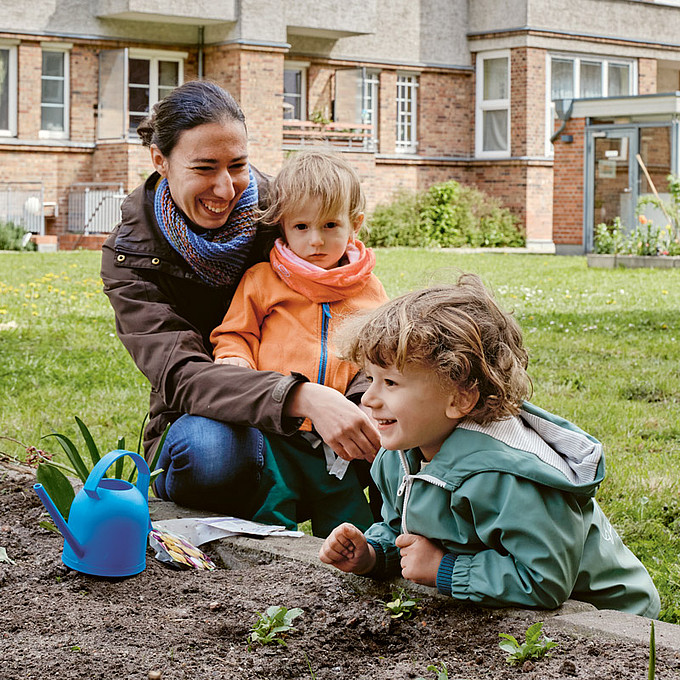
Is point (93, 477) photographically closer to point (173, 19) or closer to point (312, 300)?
point (312, 300)

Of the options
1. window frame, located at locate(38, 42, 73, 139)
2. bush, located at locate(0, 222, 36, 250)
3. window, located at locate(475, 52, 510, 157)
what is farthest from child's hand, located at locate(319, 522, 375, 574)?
window, located at locate(475, 52, 510, 157)

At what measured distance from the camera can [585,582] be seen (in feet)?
7.64

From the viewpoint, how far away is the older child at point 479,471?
2.16 m

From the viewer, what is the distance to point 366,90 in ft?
79.6

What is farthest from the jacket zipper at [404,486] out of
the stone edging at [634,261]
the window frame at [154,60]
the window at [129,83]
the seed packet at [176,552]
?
the window frame at [154,60]

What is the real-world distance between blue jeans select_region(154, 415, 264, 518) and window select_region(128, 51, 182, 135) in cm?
1913

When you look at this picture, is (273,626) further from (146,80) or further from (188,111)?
(146,80)

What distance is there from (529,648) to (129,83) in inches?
824

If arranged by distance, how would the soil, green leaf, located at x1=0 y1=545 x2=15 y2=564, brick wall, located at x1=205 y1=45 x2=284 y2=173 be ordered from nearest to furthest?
1. the soil
2. green leaf, located at x1=0 y1=545 x2=15 y2=564
3. brick wall, located at x1=205 y1=45 x2=284 y2=173

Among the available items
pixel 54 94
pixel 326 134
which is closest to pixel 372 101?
pixel 326 134

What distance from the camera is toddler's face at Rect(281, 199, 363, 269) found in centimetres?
305

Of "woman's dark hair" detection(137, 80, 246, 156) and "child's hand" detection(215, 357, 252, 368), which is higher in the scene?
"woman's dark hair" detection(137, 80, 246, 156)

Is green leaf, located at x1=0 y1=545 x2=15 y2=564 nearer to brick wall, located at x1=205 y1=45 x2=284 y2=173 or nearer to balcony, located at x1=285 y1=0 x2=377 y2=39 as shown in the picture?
brick wall, located at x1=205 y1=45 x2=284 y2=173

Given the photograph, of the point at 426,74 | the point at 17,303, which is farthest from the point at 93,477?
the point at 426,74
